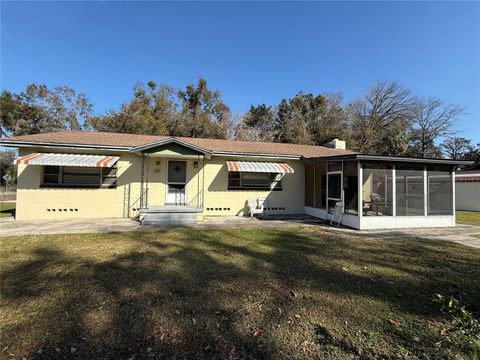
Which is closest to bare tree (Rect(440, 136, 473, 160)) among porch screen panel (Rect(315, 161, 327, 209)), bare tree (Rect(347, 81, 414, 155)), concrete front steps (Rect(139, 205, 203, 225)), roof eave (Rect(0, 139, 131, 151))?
bare tree (Rect(347, 81, 414, 155))

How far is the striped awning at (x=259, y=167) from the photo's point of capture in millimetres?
14217

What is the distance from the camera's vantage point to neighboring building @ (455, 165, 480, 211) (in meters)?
21.0

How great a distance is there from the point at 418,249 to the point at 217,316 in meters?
7.60

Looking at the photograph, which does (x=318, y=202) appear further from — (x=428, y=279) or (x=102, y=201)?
(x=102, y=201)

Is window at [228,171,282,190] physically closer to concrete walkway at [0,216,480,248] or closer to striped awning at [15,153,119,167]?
concrete walkway at [0,216,480,248]

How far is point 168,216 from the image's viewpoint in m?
12.1

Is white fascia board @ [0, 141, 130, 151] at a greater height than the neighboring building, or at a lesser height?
greater

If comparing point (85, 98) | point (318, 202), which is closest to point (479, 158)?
point (318, 202)

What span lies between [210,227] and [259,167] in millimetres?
5070

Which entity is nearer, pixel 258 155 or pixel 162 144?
pixel 162 144

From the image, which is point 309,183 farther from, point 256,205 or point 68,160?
point 68,160

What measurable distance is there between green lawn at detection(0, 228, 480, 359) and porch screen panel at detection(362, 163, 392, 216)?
380 centimetres

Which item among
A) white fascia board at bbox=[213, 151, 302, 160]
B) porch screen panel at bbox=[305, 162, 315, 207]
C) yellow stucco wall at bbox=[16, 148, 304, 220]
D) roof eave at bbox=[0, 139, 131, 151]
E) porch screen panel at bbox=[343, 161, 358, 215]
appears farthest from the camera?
porch screen panel at bbox=[305, 162, 315, 207]

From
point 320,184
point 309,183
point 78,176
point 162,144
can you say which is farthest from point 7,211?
point 320,184
